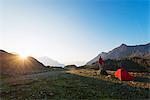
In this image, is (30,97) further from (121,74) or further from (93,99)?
(121,74)

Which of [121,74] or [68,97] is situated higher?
[121,74]

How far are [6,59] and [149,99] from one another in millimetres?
64099

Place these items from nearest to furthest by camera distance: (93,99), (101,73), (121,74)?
(93,99) → (121,74) → (101,73)

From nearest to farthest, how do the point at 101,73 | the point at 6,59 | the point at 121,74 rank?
the point at 121,74
the point at 101,73
the point at 6,59

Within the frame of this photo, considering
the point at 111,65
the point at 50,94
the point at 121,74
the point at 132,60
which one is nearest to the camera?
the point at 50,94

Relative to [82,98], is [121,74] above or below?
above

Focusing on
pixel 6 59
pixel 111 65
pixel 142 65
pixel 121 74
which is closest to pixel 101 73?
pixel 121 74

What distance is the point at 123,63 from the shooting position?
111 metres

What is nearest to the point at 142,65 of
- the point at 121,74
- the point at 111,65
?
the point at 111,65

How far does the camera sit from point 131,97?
21953mm

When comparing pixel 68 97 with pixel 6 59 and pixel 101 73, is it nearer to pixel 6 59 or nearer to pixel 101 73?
pixel 101 73

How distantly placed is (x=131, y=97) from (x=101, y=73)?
2370 cm

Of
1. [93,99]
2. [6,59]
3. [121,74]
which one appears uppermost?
[6,59]

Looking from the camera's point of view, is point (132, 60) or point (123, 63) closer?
point (123, 63)
